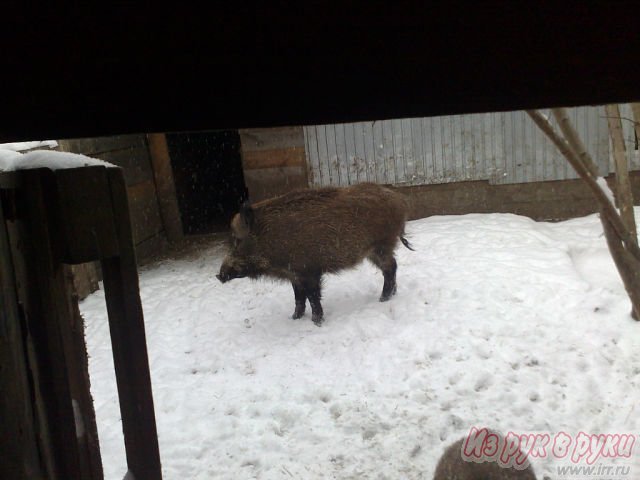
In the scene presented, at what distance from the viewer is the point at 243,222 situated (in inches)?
236

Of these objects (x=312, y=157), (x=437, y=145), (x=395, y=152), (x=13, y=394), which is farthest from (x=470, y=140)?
(x=13, y=394)

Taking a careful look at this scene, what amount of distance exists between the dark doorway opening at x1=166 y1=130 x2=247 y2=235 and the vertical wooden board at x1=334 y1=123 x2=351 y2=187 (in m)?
2.43

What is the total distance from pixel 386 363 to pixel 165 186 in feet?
17.6

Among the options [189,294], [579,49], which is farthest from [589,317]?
[579,49]

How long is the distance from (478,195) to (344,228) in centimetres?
381

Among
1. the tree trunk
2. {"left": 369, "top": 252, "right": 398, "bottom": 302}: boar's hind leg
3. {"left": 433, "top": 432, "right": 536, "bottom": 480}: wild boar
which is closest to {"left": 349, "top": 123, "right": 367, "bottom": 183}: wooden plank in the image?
{"left": 369, "top": 252, "right": 398, "bottom": 302}: boar's hind leg

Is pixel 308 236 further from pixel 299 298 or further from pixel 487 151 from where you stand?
pixel 487 151

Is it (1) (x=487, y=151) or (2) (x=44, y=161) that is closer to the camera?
(2) (x=44, y=161)

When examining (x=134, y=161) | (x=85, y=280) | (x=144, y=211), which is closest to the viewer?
(x=85, y=280)

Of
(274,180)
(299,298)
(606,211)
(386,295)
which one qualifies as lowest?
(386,295)

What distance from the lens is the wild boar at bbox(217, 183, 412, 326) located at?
600cm

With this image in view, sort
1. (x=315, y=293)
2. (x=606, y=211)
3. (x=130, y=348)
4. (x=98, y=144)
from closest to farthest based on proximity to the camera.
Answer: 1. (x=130, y=348)
2. (x=606, y=211)
3. (x=315, y=293)
4. (x=98, y=144)

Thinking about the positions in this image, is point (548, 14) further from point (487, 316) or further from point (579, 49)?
point (487, 316)

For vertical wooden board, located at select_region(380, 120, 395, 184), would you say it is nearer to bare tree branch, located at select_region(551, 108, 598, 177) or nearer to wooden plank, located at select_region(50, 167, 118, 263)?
bare tree branch, located at select_region(551, 108, 598, 177)
